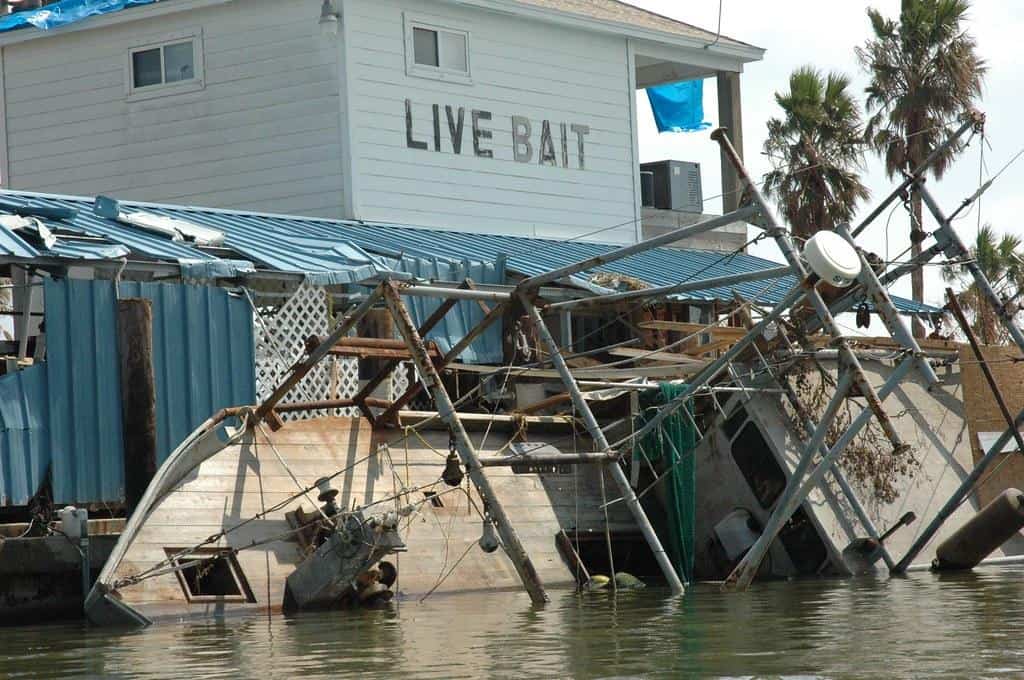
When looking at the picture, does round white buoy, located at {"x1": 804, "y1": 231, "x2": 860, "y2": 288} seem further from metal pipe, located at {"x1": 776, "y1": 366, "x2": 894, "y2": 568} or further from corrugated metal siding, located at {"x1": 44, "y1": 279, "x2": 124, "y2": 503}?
corrugated metal siding, located at {"x1": 44, "y1": 279, "x2": 124, "y2": 503}

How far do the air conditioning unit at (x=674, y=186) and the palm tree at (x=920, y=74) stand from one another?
757 cm

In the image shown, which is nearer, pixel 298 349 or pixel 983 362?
pixel 983 362

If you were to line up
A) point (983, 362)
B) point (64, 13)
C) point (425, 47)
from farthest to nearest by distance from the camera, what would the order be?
point (64, 13)
point (425, 47)
point (983, 362)

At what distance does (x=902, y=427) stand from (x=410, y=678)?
1282 centimetres

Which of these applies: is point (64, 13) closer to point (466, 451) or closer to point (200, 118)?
point (200, 118)

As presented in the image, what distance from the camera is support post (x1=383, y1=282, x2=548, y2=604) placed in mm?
Answer: 16828

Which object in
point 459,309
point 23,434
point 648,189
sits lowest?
point 23,434

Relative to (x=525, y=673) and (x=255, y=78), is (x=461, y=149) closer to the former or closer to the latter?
(x=255, y=78)

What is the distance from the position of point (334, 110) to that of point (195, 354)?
8271mm

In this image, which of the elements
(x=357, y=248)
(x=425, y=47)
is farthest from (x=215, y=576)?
(x=425, y=47)

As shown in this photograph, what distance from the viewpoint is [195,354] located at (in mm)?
20047

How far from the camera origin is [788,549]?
21656mm

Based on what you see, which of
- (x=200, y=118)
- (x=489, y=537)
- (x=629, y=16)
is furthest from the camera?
(x=629, y=16)

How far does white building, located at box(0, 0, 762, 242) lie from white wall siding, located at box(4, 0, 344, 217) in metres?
0.03
